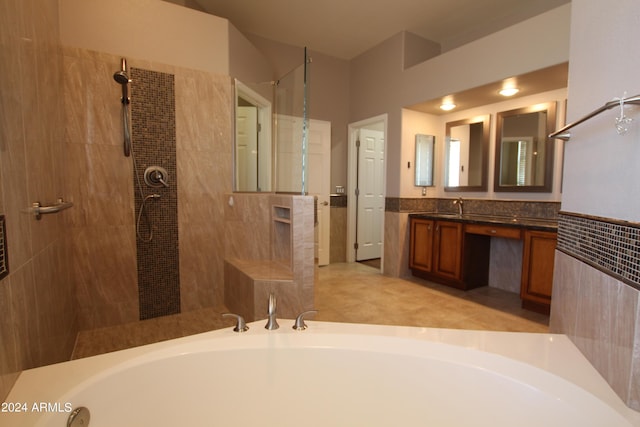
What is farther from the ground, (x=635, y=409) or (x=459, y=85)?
(x=459, y=85)

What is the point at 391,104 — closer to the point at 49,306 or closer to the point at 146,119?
the point at 146,119

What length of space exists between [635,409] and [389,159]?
3407 mm

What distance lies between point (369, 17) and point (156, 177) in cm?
283

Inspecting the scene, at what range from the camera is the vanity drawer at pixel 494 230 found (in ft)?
9.24

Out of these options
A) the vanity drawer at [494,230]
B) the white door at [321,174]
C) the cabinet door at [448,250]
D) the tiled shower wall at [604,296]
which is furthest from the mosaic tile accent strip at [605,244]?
the white door at [321,174]

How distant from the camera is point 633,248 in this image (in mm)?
853

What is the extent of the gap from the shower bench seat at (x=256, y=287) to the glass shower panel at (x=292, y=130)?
703mm

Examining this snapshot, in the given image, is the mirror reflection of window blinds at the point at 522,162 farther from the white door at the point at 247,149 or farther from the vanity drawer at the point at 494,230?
the white door at the point at 247,149

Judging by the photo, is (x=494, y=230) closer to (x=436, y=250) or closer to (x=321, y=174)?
(x=436, y=250)

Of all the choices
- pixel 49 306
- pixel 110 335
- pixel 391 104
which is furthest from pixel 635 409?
pixel 391 104

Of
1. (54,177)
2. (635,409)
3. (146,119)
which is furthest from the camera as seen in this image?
(146,119)

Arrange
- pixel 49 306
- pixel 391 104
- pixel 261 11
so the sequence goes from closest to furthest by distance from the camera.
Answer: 1. pixel 49 306
2. pixel 261 11
3. pixel 391 104

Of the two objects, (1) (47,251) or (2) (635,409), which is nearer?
(2) (635,409)

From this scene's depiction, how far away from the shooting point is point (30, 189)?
1.25 meters
